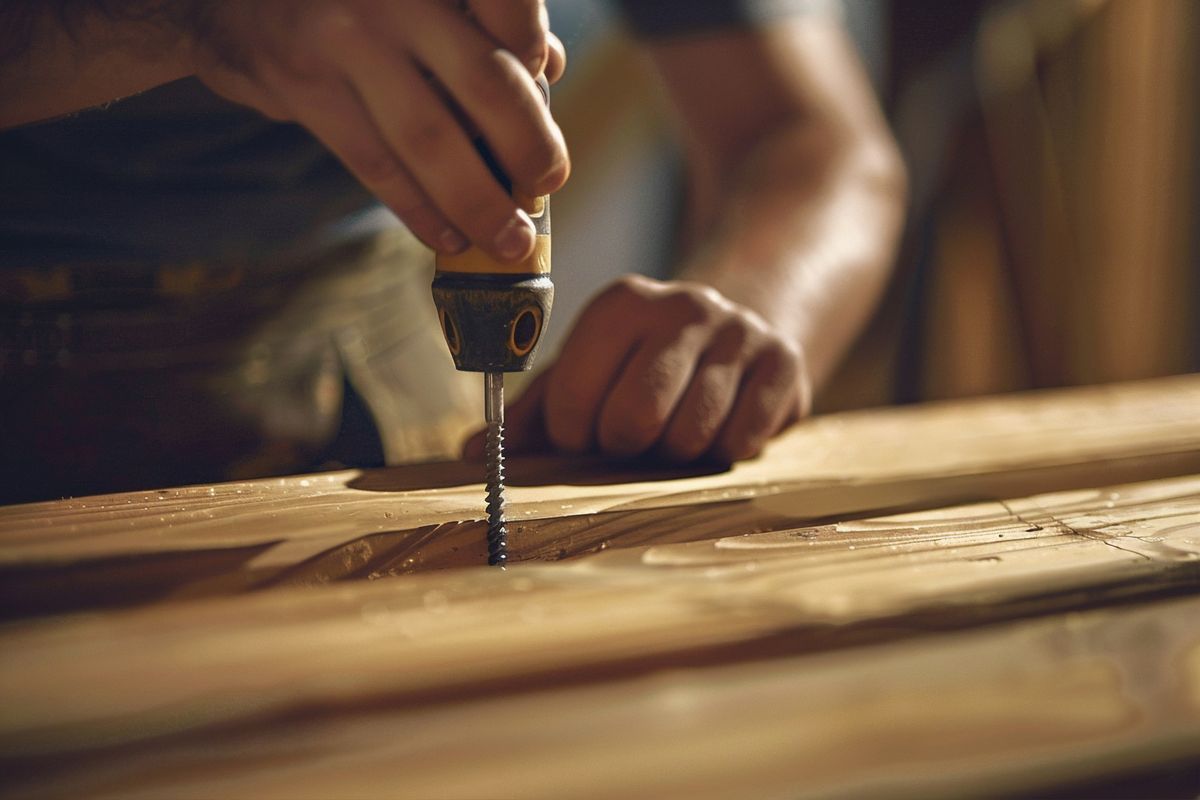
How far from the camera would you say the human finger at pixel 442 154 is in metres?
0.59

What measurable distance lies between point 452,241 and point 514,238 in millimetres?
49

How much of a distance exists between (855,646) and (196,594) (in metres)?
0.36

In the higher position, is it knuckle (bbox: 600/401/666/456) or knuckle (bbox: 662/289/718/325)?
knuckle (bbox: 662/289/718/325)

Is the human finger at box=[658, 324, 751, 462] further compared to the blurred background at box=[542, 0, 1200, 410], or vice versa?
the blurred background at box=[542, 0, 1200, 410]

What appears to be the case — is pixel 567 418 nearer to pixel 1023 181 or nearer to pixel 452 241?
pixel 452 241

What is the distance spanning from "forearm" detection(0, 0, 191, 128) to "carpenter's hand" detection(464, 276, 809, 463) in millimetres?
377

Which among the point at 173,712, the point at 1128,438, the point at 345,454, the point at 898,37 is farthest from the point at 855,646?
the point at 898,37

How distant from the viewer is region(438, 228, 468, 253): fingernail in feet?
2.02

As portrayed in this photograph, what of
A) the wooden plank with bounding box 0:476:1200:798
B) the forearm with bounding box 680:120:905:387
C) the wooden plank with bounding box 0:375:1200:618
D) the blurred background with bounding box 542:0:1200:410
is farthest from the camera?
the blurred background with bounding box 542:0:1200:410

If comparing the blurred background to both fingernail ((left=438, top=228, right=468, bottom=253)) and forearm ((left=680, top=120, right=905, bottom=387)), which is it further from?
fingernail ((left=438, top=228, right=468, bottom=253))

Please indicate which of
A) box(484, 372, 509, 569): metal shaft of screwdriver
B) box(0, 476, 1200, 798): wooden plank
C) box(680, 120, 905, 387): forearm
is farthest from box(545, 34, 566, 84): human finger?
box(680, 120, 905, 387): forearm

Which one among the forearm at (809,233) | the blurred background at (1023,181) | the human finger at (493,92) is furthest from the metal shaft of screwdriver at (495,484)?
the blurred background at (1023,181)

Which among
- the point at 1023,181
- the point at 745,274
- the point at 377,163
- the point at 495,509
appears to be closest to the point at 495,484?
the point at 495,509

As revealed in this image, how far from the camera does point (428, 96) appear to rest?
1.96 ft
